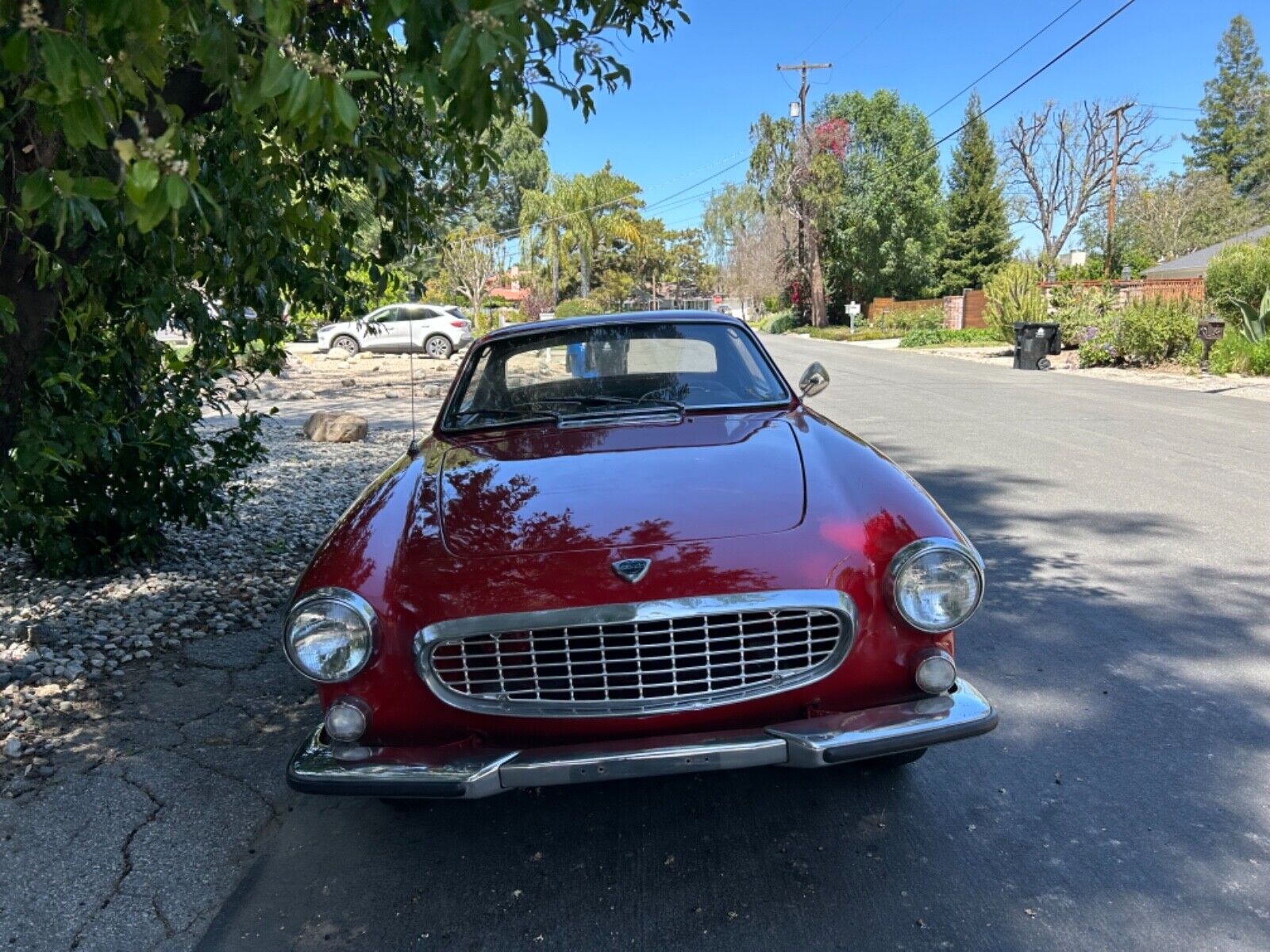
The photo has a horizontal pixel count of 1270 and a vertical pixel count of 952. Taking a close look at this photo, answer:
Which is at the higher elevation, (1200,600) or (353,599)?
(353,599)

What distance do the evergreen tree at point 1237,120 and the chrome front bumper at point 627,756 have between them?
77.6 m

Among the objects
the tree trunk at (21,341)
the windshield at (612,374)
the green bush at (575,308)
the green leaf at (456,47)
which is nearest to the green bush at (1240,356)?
the windshield at (612,374)

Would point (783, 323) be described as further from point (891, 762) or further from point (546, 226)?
point (891, 762)

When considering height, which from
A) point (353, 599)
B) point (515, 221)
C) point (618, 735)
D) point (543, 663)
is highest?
point (515, 221)

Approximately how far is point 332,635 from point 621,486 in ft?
3.11

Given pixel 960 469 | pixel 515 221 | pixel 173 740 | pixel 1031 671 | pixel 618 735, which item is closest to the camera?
pixel 618 735

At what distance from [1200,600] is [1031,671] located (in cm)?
143

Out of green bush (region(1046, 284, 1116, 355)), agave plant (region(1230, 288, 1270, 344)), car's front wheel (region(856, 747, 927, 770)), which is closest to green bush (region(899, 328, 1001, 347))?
green bush (region(1046, 284, 1116, 355))

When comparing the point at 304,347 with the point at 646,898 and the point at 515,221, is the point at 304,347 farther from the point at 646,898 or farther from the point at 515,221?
the point at 515,221

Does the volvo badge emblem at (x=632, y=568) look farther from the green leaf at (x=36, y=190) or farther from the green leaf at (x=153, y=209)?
the green leaf at (x=36, y=190)

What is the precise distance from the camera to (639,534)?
259 cm

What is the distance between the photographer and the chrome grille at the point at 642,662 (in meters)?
2.47

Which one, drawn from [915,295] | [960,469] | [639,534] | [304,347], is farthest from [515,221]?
[639,534]

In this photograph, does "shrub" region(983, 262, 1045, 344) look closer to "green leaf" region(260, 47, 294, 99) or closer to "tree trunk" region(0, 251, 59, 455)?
"tree trunk" region(0, 251, 59, 455)
